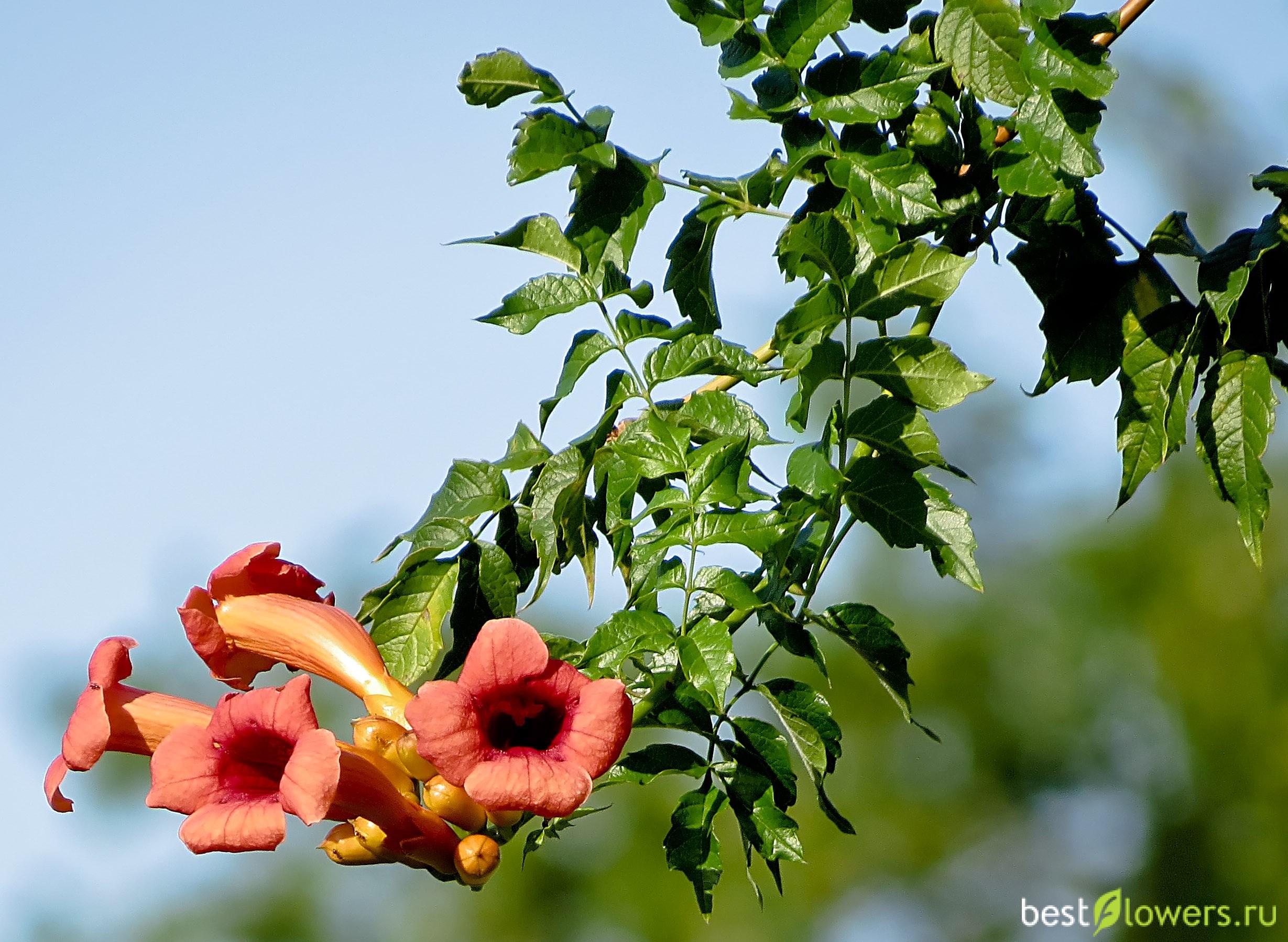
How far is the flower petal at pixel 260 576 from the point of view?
1801 mm

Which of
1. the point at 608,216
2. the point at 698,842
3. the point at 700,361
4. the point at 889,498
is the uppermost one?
the point at 608,216

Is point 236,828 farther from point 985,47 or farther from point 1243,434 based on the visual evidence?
point 1243,434

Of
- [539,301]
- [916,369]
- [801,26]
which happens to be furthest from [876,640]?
[801,26]

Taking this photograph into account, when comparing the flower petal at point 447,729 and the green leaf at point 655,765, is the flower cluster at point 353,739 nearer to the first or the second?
the flower petal at point 447,729

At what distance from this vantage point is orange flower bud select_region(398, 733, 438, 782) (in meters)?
1.63

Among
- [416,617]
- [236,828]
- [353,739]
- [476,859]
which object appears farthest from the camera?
[416,617]

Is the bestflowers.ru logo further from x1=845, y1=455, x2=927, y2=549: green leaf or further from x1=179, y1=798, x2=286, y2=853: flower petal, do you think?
x1=179, y1=798, x2=286, y2=853: flower petal

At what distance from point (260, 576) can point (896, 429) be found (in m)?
1.04

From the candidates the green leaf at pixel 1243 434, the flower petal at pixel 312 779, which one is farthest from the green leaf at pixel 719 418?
the green leaf at pixel 1243 434

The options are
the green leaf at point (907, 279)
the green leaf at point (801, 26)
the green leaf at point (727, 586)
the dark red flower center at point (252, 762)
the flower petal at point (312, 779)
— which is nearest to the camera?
the flower petal at point (312, 779)

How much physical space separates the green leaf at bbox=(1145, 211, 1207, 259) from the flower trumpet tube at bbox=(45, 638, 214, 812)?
1948mm

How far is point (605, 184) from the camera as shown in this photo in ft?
6.49

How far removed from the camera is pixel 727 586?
1736 millimetres

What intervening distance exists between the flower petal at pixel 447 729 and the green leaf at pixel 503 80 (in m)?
1.00
